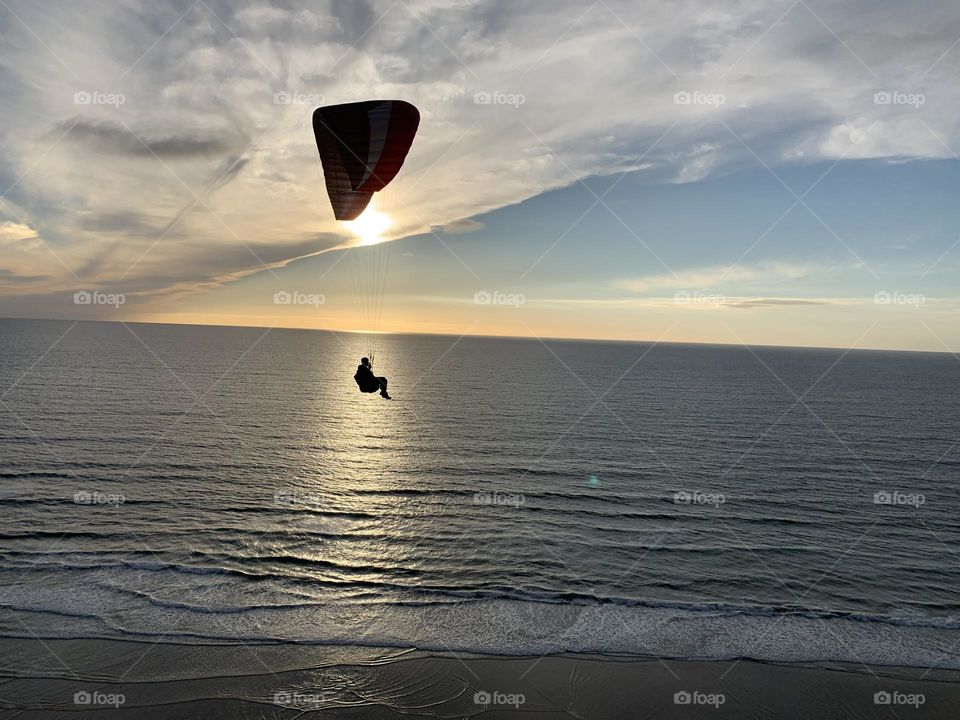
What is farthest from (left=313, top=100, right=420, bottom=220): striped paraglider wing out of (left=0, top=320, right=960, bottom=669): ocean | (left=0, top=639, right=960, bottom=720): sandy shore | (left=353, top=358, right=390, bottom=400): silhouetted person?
(left=0, top=639, right=960, bottom=720): sandy shore

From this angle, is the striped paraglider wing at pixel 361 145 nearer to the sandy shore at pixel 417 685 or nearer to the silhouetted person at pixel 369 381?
the silhouetted person at pixel 369 381

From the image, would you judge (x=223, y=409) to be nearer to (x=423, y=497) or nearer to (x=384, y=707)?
(x=423, y=497)

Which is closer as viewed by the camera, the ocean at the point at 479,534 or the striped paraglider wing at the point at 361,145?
the striped paraglider wing at the point at 361,145

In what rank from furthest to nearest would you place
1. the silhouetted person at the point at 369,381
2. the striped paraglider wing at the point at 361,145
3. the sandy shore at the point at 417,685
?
the silhouetted person at the point at 369,381
the striped paraglider wing at the point at 361,145
the sandy shore at the point at 417,685

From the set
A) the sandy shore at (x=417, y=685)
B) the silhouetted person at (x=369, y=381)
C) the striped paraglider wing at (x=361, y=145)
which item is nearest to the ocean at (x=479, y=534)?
the sandy shore at (x=417, y=685)

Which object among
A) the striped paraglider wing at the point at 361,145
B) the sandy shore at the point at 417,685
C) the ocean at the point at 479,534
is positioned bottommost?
the sandy shore at the point at 417,685

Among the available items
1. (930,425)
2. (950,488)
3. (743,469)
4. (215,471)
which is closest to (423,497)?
(215,471)

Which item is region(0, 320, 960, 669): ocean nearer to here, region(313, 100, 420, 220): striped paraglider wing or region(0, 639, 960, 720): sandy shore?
region(0, 639, 960, 720): sandy shore

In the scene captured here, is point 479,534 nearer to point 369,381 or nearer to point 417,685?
point 417,685
